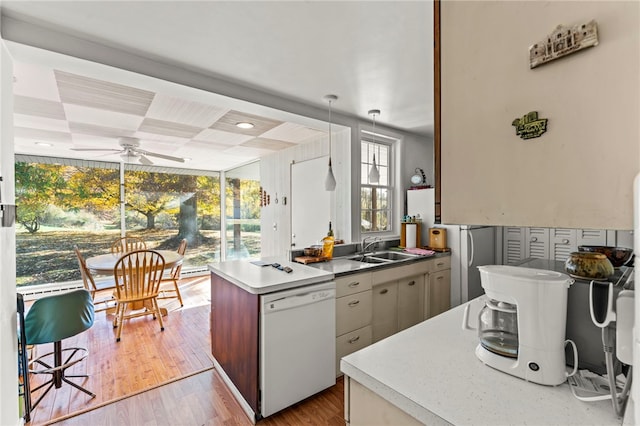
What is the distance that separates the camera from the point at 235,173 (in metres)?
6.26

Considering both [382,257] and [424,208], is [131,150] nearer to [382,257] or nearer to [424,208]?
[382,257]

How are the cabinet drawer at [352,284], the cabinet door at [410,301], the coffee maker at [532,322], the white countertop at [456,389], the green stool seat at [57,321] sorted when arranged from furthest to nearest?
the cabinet door at [410,301] < the cabinet drawer at [352,284] < the green stool seat at [57,321] < the coffee maker at [532,322] < the white countertop at [456,389]

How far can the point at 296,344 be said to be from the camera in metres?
1.92

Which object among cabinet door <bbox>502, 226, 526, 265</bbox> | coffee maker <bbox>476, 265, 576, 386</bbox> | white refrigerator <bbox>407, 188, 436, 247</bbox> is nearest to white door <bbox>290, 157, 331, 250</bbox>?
white refrigerator <bbox>407, 188, 436, 247</bbox>

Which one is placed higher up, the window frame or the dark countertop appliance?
the window frame

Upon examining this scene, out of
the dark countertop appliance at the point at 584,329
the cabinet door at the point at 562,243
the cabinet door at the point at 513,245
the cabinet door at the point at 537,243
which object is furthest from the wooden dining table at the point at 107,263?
the cabinet door at the point at 562,243

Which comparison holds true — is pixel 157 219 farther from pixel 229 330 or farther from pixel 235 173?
pixel 229 330

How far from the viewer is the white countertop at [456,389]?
0.73 meters

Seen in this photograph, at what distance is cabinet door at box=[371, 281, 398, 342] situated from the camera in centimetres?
255

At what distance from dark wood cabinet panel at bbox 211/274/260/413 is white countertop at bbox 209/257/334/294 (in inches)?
2.5

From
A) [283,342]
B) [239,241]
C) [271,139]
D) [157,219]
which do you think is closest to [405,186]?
[271,139]

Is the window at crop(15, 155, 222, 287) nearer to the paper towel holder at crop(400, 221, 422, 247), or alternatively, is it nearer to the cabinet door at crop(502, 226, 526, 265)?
the paper towel holder at crop(400, 221, 422, 247)

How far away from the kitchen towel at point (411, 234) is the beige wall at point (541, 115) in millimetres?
2798

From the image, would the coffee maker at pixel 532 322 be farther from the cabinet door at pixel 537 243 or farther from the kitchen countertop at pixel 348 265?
the cabinet door at pixel 537 243
